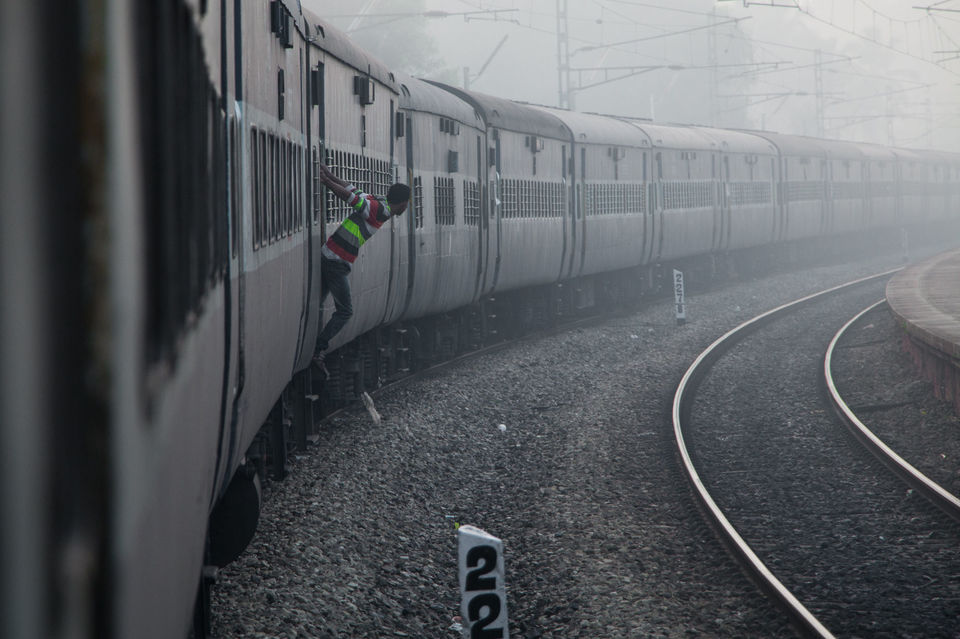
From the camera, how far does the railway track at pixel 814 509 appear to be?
632 cm

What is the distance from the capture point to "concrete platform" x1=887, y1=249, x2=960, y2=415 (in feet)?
41.0

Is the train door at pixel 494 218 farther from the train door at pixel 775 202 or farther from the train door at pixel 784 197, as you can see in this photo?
the train door at pixel 784 197

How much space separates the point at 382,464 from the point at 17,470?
332 inches

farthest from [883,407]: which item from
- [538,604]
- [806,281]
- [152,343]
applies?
[806,281]

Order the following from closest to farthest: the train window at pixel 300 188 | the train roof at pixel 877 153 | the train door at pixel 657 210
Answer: the train window at pixel 300 188 < the train door at pixel 657 210 < the train roof at pixel 877 153

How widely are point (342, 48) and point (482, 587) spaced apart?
589 centimetres

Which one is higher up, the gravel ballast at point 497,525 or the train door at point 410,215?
the train door at point 410,215

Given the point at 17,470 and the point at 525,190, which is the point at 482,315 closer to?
the point at 525,190

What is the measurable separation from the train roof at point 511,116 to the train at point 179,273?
1289 mm

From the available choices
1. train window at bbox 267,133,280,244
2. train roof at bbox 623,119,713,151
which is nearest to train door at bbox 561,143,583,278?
train roof at bbox 623,119,713,151

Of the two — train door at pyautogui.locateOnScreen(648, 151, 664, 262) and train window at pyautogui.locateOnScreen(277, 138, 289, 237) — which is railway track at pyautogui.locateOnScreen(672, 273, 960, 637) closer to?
train window at pyautogui.locateOnScreen(277, 138, 289, 237)

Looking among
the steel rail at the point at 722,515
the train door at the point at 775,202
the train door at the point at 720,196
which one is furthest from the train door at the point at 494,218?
the train door at the point at 775,202

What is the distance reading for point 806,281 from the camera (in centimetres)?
3050

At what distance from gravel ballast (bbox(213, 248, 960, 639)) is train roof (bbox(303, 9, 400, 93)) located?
333cm
